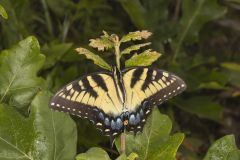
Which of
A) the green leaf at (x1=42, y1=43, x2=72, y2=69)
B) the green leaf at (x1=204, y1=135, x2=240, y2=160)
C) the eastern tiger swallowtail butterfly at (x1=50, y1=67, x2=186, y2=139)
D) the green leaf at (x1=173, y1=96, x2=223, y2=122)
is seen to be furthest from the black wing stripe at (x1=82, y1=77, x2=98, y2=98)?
the green leaf at (x1=173, y1=96, x2=223, y2=122)

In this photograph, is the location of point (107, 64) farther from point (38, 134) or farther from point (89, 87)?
point (38, 134)

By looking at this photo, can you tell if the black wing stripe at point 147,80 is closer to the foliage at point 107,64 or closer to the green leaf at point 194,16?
the foliage at point 107,64

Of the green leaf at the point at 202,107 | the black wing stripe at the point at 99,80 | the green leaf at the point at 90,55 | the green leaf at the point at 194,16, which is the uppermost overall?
the green leaf at the point at 90,55

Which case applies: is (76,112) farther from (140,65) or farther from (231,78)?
(231,78)

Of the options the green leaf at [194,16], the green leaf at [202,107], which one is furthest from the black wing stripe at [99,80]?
the green leaf at [194,16]

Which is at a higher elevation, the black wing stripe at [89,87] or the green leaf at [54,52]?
the black wing stripe at [89,87]

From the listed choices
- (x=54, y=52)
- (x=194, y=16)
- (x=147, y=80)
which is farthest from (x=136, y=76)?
(x=194, y=16)

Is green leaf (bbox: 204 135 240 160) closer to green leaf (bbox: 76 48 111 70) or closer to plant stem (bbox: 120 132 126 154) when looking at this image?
plant stem (bbox: 120 132 126 154)
